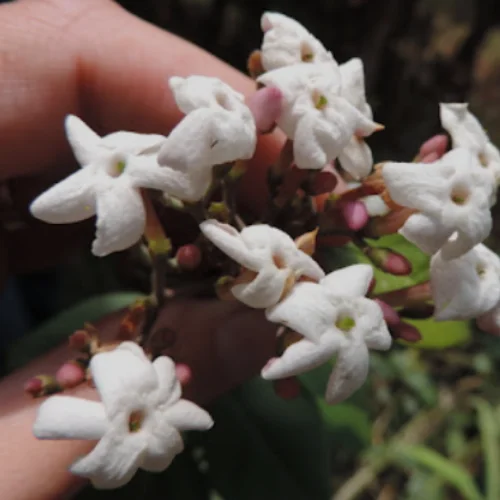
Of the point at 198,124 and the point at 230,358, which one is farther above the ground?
the point at 198,124

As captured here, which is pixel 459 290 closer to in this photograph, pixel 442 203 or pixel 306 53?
pixel 442 203

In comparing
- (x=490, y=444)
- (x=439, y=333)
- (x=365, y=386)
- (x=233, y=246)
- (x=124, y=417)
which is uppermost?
(x=233, y=246)

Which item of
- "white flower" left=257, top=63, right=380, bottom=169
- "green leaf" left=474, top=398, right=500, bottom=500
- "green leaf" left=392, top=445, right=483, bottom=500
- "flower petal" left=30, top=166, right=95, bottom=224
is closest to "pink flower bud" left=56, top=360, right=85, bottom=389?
"flower petal" left=30, top=166, right=95, bottom=224

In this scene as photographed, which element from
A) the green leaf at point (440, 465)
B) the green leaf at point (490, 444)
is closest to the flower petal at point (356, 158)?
the green leaf at point (440, 465)

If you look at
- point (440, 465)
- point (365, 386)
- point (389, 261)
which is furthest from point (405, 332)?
point (440, 465)

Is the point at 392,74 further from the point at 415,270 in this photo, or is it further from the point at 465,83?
the point at 415,270

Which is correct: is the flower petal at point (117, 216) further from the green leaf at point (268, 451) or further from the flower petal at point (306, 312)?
the green leaf at point (268, 451)

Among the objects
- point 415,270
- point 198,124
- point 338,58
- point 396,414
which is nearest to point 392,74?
point 338,58
